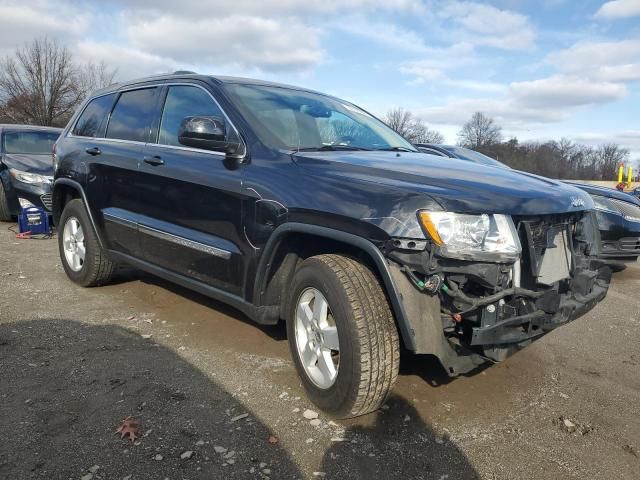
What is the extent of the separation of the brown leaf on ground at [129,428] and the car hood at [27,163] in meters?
6.99

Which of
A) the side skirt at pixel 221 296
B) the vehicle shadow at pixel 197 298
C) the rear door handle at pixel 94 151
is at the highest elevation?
the rear door handle at pixel 94 151

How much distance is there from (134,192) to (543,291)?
9.92 ft

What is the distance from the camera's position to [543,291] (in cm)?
258

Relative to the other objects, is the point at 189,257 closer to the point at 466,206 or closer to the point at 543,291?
the point at 466,206

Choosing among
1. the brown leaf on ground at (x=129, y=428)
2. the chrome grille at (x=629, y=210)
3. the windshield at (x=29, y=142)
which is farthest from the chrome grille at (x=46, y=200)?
the chrome grille at (x=629, y=210)

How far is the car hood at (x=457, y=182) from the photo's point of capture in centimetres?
243

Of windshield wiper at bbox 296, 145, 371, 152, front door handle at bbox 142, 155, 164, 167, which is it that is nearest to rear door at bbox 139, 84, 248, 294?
front door handle at bbox 142, 155, 164, 167

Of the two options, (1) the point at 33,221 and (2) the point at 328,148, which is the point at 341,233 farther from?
(1) the point at 33,221

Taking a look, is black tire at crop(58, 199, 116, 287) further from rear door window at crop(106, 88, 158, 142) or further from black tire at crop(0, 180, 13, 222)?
black tire at crop(0, 180, 13, 222)

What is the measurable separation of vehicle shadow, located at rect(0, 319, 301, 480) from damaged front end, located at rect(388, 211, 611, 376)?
95cm

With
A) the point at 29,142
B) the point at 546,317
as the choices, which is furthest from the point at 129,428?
the point at 29,142

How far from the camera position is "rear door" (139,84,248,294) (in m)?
3.26

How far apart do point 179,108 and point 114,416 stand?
2.21 meters

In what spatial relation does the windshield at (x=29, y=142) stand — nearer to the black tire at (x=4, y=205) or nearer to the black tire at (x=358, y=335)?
the black tire at (x=4, y=205)
